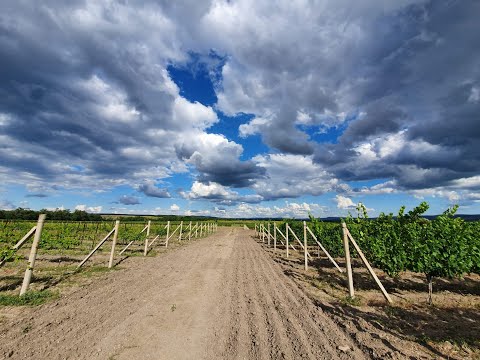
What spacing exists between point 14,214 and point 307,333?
330ft

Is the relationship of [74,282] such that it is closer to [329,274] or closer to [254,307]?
[254,307]

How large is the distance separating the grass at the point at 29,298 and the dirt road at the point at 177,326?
0.55 metres

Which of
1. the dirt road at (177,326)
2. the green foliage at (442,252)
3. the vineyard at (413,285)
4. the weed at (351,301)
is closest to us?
the dirt road at (177,326)

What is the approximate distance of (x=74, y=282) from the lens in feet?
31.6

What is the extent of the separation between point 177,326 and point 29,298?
517cm

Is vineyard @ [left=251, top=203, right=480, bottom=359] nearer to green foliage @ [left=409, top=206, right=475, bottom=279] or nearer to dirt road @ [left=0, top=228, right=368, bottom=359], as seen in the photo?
green foliage @ [left=409, top=206, right=475, bottom=279]

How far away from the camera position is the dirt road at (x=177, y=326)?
4617 mm

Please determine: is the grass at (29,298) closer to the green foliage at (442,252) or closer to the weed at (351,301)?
the weed at (351,301)

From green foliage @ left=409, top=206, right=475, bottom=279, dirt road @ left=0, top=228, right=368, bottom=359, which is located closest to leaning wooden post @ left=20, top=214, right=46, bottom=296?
dirt road @ left=0, top=228, right=368, bottom=359

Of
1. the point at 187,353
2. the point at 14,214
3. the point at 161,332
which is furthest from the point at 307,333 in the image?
the point at 14,214

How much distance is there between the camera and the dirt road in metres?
4.62

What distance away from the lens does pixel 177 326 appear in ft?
18.9

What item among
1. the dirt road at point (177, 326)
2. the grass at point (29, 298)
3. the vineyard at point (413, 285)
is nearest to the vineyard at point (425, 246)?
the vineyard at point (413, 285)

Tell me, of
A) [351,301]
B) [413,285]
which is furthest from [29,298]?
[413,285]
